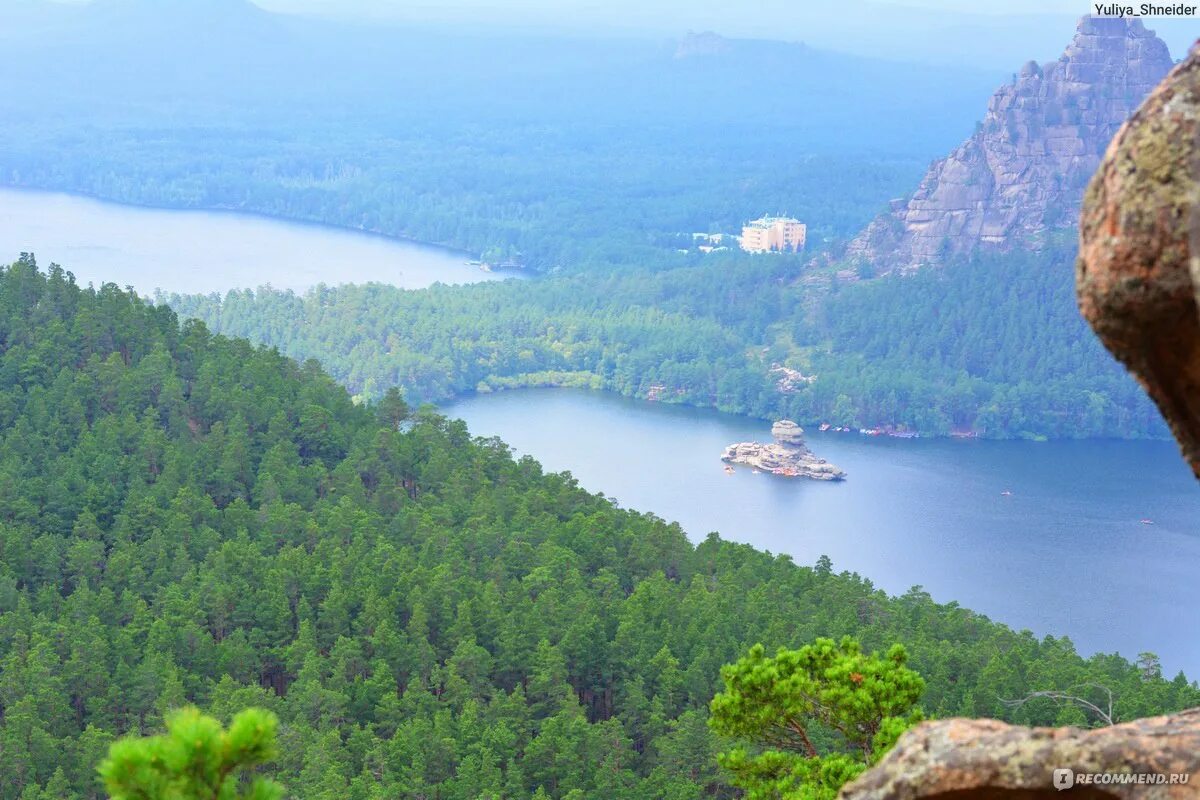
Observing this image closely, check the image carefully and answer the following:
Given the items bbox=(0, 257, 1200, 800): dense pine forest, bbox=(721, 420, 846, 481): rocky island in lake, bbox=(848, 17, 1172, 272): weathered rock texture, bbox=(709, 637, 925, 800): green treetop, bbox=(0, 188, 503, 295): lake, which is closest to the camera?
bbox=(709, 637, 925, 800): green treetop

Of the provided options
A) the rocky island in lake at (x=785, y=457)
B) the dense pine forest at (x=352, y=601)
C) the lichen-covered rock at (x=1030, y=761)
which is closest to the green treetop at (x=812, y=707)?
the lichen-covered rock at (x=1030, y=761)

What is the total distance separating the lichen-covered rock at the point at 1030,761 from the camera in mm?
6352

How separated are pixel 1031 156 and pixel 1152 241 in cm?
9265

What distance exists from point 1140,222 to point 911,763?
2.30m

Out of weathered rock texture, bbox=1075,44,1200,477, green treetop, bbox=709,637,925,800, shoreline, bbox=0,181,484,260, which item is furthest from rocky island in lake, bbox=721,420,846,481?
shoreline, bbox=0,181,484,260

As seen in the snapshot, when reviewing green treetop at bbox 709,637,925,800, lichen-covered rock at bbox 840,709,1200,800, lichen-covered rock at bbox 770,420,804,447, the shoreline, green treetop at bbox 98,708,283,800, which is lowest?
lichen-covered rock at bbox 770,420,804,447

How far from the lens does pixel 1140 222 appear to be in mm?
5875

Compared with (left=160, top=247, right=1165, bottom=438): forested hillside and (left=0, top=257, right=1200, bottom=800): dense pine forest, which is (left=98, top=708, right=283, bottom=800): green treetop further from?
(left=160, top=247, right=1165, bottom=438): forested hillside

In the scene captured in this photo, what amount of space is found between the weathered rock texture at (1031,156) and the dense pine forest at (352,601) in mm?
60154

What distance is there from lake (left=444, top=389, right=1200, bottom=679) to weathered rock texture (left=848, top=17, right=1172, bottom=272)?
78.6 feet

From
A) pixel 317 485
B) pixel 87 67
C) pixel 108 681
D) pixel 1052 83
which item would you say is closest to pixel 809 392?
pixel 1052 83

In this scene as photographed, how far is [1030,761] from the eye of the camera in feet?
21.3

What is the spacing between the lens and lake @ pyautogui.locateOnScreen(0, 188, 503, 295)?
97.3 m

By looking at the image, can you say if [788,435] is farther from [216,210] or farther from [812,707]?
[216,210]
